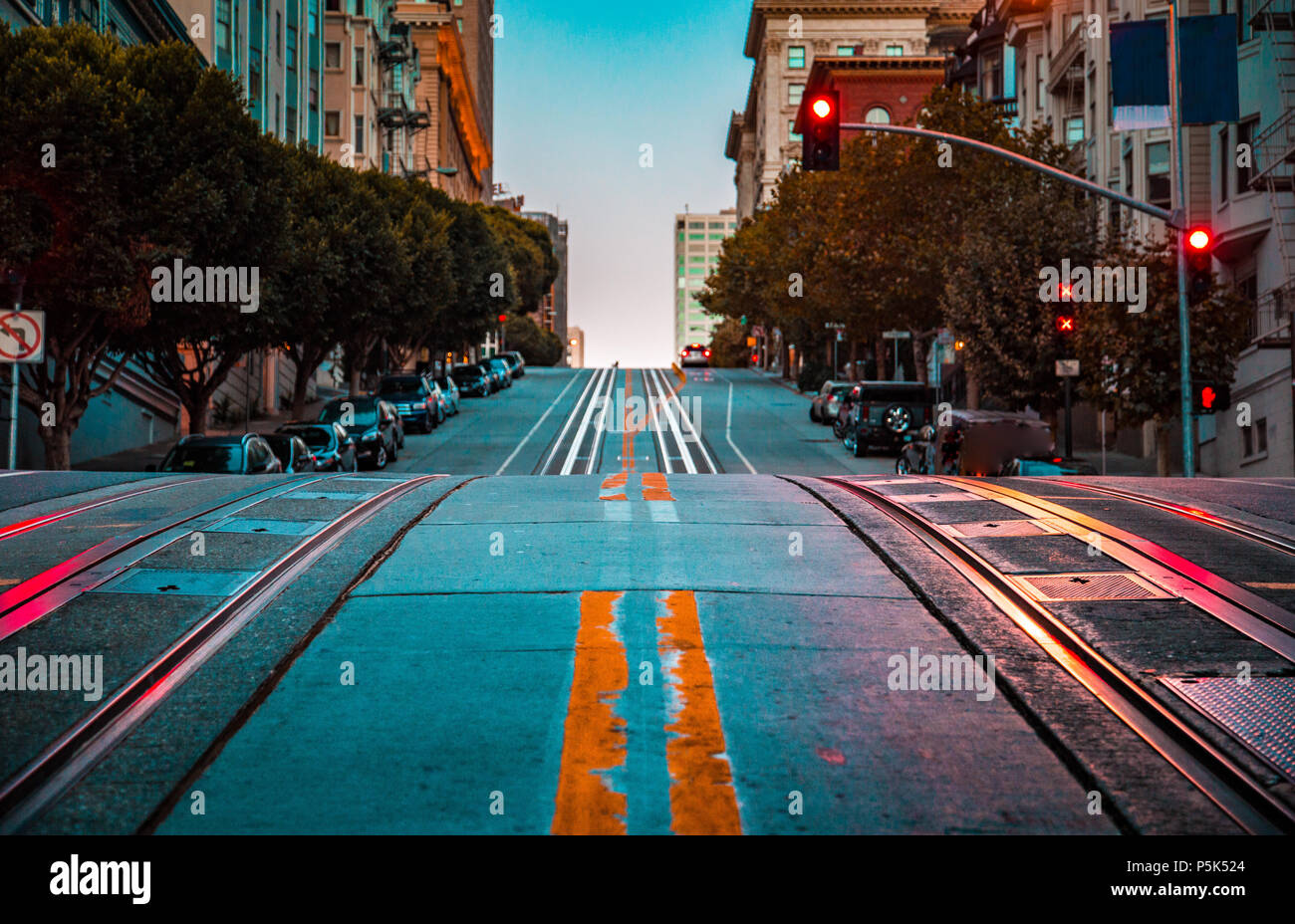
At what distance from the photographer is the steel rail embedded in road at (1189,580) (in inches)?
333

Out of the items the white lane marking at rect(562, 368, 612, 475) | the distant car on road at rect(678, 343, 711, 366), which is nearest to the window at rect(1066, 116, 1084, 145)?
the white lane marking at rect(562, 368, 612, 475)

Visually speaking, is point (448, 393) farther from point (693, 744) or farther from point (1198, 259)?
point (693, 744)

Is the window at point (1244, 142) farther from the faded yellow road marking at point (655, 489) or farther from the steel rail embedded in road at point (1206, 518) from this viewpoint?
the faded yellow road marking at point (655, 489)

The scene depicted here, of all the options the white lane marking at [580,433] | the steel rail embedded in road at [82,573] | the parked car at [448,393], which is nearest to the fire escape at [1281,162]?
the white lane marking at [580,433]

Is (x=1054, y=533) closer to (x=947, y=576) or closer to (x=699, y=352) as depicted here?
(x=947, y=576)

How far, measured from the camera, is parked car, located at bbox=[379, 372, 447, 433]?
44.9 metres

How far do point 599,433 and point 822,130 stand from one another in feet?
88.1

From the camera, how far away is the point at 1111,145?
4362 cm

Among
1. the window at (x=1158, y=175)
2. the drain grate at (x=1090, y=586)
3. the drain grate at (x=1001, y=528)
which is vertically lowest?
the drain grate at (x=1090, y=586)

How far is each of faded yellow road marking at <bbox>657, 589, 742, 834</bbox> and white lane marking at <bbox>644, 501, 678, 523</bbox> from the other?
4.32 m

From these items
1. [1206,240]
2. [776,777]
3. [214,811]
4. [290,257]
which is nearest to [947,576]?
[776,777]

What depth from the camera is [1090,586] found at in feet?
31.9

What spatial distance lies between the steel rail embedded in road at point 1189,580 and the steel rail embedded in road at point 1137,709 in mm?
1090
